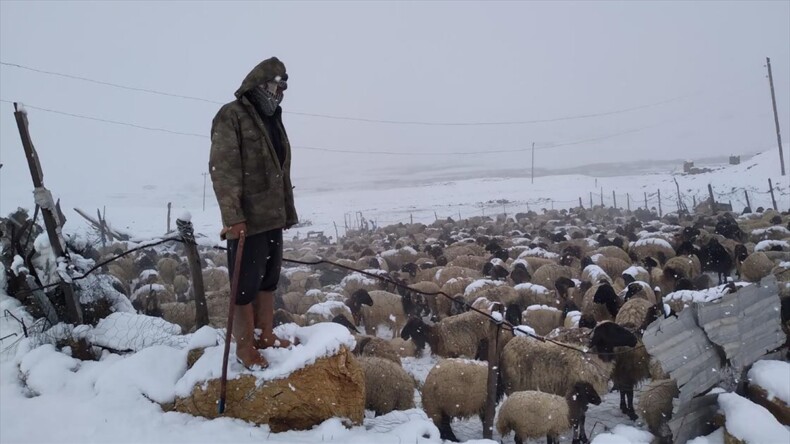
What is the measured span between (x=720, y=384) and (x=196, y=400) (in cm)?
464

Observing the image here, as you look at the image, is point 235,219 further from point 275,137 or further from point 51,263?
point 51,263

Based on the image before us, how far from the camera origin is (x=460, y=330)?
27.4 feet

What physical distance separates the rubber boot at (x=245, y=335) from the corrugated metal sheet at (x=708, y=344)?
320 centimetres

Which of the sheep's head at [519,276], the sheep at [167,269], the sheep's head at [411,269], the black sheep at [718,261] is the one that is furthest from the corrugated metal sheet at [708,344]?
the sheep at [167,269]

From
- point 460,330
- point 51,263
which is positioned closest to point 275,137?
point 51,263

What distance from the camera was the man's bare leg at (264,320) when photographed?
3.40 meters

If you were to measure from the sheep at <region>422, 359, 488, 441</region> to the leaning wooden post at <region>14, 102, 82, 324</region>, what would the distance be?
150 inches

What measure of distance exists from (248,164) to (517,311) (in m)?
6.46

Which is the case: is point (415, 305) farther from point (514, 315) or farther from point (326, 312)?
point (514, 315)

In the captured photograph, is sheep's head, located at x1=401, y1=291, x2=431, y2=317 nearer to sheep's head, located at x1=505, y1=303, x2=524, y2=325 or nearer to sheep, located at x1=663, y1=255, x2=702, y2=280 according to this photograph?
sheep's head, located at x1=505, y1=303, x2=524, y2=325

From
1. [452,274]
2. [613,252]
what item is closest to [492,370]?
[452,274]

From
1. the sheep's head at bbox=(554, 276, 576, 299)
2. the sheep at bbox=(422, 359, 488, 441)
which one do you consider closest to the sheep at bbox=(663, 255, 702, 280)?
the sheep's head at bbox=(554, 276, 576, 299)

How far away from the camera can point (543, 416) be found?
5465mm

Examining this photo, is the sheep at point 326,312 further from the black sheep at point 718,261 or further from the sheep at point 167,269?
the black sheep at point 718,261
